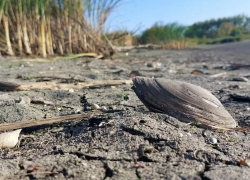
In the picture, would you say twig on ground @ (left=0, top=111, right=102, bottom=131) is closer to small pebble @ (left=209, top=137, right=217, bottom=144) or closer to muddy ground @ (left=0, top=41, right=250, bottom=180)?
muddy ground @ (left=0, top=41, right=250, bottom=180)

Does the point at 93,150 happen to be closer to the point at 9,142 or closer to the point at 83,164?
the point at 83,164

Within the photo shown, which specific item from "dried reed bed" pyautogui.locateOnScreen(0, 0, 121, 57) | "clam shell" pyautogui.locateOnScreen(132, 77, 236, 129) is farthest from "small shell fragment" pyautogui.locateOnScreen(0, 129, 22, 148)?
"dried reed bed" pyautogui.locateOnScreen(0, 0, 121, 57)

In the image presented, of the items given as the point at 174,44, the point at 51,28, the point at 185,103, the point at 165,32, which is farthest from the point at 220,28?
the point at 185,103

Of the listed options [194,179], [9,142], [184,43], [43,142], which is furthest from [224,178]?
[184,43]

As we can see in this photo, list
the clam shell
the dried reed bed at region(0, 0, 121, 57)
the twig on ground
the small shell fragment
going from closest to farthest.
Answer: the small shell fragment → the twig on ground → the clam shell → the dried reed bed at region(0, 0, 121, 57)

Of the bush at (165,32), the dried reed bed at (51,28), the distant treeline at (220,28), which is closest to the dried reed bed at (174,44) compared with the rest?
the bush at (165,32)

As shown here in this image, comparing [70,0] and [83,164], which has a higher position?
[70,0]
